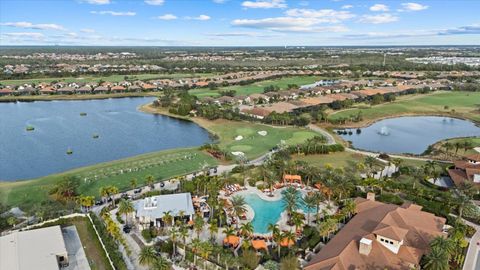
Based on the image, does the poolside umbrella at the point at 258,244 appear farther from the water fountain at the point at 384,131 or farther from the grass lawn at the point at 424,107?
the grass lawn at the point at 424,107

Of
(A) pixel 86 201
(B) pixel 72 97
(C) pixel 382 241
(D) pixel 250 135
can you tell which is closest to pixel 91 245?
(A) pixel 86 201

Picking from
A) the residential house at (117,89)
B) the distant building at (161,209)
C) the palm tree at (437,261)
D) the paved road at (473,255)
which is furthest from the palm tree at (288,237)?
the residential house at (117,89)

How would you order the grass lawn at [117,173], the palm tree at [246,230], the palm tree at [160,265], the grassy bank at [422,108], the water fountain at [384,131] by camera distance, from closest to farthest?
1. the palm tree at [160,265]
2. the palm tree at [246,230]
3. the grass lawn at [117,173]
4. the water fountain at [384,131]
5. the grassy bank at [422,108]

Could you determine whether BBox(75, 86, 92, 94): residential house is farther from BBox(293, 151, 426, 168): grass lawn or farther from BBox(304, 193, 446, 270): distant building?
BBox(304, 193, 446, 270): distant building

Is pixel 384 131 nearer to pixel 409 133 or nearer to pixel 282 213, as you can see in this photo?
pixel 409 133

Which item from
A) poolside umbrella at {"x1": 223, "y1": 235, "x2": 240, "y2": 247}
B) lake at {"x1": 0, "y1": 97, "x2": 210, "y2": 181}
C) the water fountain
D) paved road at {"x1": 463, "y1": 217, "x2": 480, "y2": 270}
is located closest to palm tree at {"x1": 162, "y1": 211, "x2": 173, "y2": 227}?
poolside umbrella at {"x1": 223, "y1": 235, "x2": 240, "y2": 247}
